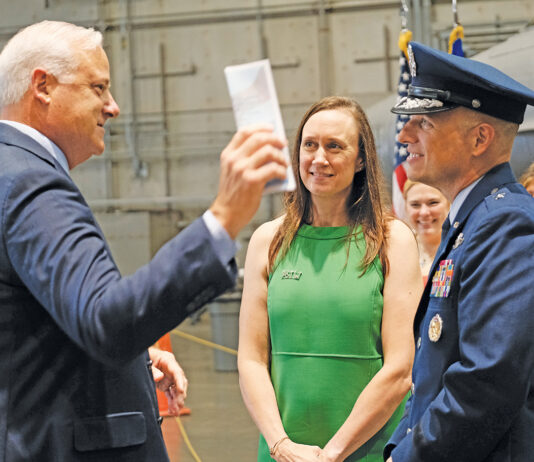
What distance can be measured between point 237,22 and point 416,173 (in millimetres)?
11080

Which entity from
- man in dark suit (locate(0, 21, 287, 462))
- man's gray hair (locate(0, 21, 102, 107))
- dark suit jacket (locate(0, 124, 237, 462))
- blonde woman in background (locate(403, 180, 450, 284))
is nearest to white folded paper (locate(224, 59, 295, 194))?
man in dark suit (locate(0, 21, 287, 462))

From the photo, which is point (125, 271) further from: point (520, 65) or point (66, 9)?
point (520, 65)

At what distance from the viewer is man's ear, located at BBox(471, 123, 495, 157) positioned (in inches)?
59.0

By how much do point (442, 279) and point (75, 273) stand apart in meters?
0.79

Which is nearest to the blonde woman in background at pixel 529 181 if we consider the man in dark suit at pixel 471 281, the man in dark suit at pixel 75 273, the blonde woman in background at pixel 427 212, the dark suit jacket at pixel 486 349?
the blonde woman in background at pixel 427 212

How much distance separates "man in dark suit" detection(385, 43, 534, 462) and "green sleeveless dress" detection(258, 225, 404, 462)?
382 millimetres

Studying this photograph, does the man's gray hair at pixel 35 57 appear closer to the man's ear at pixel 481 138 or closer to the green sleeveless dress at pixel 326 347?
the man's ear at pixel 481 138

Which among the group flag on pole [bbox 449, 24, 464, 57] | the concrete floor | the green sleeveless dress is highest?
flag on pole [bbox 449, 24, 464, 57]

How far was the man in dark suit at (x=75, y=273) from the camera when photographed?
98 cm

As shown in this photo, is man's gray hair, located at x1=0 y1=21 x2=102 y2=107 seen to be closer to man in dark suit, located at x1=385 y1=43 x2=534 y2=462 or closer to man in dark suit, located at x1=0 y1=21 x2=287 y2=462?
man in dark suit, located at x1=0 y1=21 x2=287 y2=462

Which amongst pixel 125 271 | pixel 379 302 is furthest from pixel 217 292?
pixel 125 271

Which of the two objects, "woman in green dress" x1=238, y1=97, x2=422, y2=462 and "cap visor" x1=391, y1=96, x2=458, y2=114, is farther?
"woman in green dress" x1=238, y1=97, x2=422, y2=462

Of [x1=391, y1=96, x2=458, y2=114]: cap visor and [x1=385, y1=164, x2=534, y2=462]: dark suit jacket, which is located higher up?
[x1=391, y1=96, x2=458, y2=114]: cap visor

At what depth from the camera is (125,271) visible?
12.6 metres
